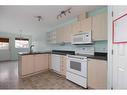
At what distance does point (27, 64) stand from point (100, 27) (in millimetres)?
2776

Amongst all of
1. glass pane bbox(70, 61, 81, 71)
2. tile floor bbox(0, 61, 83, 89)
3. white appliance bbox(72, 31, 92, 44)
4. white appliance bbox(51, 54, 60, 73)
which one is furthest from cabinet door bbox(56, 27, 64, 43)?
tile floor bbox(0, 61, 83, 89)

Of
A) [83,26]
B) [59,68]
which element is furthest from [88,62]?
[59,68]

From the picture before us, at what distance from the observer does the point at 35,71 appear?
4184 mm

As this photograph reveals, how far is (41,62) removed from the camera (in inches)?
174

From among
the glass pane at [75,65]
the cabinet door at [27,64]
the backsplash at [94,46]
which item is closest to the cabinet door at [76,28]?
the backsplash at [94,46]

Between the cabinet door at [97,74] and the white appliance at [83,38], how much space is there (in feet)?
2.18

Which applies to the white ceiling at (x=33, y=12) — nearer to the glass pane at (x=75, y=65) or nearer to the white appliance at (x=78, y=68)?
the white appliance at (x=78, y=68)

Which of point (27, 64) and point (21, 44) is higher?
point (21, 44)

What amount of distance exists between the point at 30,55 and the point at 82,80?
2163 millimetres

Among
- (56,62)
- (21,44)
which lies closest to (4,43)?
(21,44)

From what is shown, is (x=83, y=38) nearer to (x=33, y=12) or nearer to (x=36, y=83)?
(x=33, y=12)

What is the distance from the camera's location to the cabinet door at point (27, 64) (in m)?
3.78

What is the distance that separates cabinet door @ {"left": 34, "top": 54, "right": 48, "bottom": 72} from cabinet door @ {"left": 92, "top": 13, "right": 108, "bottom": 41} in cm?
237
